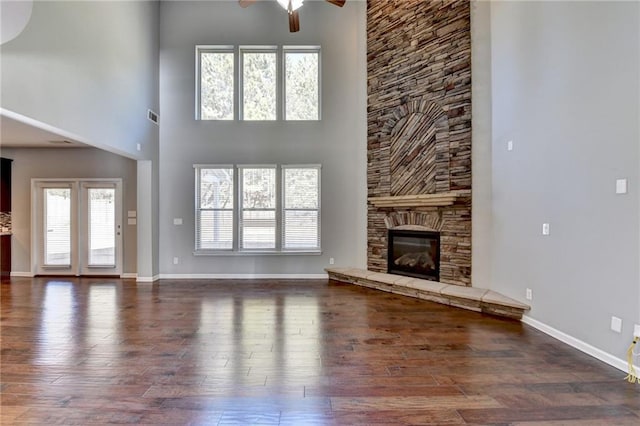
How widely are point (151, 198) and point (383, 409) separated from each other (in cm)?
590

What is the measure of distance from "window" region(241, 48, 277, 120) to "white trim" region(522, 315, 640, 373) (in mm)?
5698

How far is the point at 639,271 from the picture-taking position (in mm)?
2746

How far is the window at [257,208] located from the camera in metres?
6.95

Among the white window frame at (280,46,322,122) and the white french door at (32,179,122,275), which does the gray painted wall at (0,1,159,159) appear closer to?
the white french door at (32,179,122,275)

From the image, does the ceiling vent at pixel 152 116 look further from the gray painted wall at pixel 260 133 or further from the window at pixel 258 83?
the window at pixel 258 83

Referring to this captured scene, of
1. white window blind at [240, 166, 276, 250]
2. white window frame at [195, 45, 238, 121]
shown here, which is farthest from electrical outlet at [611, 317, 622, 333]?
white window frame at [195, 45, 238, 121]

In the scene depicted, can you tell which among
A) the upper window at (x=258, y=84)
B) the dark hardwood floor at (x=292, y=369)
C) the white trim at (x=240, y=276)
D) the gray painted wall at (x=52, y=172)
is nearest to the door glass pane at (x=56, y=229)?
the gray painted wall at (x=52, y=172)

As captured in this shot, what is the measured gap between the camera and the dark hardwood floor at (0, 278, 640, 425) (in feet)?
7.57

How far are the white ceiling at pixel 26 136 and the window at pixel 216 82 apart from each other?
249cm

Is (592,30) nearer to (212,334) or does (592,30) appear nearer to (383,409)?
(383,409)

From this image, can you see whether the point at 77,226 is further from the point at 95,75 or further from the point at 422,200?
the point at 422,200

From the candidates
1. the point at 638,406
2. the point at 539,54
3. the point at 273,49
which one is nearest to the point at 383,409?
the point at 638,406

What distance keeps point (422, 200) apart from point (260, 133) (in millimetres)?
3537

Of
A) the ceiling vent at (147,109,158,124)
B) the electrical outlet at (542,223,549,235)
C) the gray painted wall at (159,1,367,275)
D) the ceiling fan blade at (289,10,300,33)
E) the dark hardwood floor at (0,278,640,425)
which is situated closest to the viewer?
the dark hardwood floor at (0,278,640,425)
